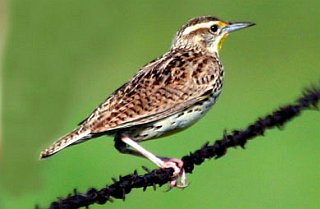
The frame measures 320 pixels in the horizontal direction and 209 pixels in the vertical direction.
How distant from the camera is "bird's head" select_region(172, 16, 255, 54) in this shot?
7.18m

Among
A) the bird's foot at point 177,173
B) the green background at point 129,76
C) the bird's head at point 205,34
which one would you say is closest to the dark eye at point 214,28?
the bird's head at point 205,34

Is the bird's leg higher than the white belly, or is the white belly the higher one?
the white belly

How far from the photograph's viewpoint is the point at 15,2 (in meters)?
14.5

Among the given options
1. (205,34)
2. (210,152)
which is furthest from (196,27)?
(210,152)

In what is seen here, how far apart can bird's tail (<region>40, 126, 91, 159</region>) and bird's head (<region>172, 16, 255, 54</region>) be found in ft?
4.27

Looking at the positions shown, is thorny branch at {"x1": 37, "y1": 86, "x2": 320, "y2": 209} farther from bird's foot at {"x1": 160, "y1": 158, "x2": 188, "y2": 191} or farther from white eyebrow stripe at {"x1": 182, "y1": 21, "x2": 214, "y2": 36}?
white eyebrow stripe at {"x1": 182, "y1": 21, "x2": 214, "y2": 36}

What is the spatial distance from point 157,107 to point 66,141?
1.71ft

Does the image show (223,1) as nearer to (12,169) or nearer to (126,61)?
(126,61)

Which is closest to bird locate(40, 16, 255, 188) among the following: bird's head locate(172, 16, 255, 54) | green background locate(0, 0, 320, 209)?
bird's head locate(172, 16, 255, 54)

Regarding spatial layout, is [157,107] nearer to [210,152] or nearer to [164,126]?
[164,126]

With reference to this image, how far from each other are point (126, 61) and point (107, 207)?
4896 millimetres

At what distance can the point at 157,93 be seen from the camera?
6.34 meters

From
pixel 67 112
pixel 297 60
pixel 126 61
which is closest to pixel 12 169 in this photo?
pixel 67 112

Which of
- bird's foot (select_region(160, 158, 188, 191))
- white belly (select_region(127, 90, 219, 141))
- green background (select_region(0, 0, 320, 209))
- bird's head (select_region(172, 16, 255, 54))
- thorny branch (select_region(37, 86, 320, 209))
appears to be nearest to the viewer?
thorny branch (select_region(37, 86, 320, 209))
